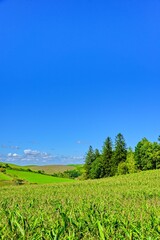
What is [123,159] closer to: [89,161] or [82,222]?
[89,161]

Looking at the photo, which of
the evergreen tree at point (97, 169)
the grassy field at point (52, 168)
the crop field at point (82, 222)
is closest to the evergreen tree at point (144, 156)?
the evergreen tree at point (97, 169)

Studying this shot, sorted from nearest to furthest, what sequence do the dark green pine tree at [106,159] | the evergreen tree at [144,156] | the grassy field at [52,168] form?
the evergreen tree at [144,156]
the dark green pine tree at [106,159]
the grassy field at [52,168]

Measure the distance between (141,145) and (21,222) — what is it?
88599 millimetres

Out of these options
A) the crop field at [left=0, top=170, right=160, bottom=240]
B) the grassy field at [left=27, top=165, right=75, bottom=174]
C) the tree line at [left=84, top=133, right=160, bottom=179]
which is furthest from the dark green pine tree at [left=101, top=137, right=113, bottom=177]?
the crop field at [left=0, top=170, right=160, bottom=240]

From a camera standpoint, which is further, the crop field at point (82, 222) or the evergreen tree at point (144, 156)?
the evergreen tree at point (144, 156)

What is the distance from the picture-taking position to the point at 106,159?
297 feet

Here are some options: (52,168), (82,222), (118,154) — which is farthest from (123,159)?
(82,222)

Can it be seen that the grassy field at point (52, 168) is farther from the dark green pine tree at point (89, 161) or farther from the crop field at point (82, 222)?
the crop field at point (82, 222)

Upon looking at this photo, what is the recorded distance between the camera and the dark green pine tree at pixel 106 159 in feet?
294

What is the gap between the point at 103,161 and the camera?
90.7m

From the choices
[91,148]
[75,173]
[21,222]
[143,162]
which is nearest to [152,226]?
[21,222]

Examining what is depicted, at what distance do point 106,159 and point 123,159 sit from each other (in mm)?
4727

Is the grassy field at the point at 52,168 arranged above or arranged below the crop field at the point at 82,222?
above

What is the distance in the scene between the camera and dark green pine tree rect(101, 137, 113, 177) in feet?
294
